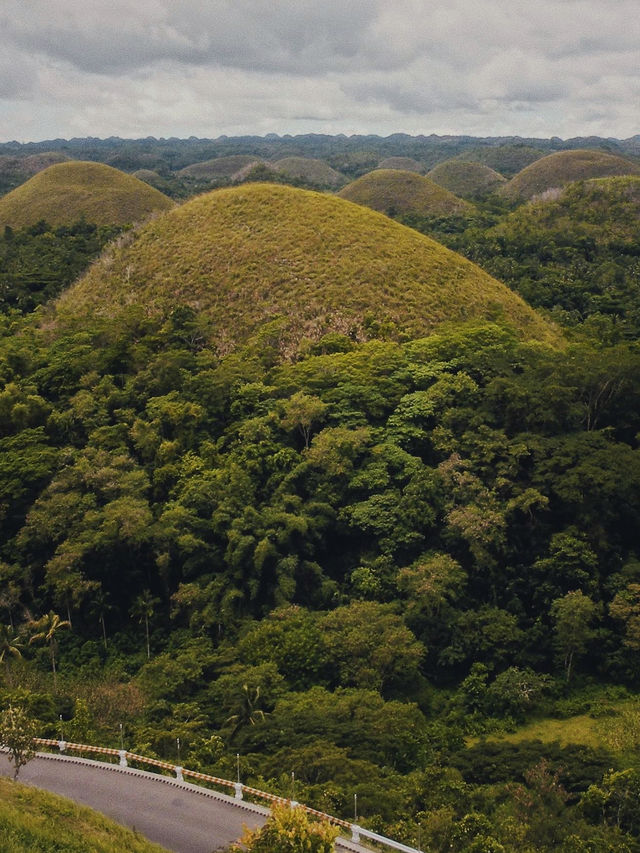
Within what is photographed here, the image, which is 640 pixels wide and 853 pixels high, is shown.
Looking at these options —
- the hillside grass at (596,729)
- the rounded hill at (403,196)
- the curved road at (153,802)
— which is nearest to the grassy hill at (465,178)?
the rounded hill at (403,196)

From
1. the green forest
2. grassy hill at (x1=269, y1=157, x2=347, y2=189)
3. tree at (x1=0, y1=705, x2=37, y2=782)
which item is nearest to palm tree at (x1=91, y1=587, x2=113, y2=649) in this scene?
the green forest

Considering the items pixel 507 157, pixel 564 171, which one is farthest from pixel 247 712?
pixel 507 157

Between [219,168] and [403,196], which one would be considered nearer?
[403,196]

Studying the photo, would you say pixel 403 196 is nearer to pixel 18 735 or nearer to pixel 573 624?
pixel 573 624

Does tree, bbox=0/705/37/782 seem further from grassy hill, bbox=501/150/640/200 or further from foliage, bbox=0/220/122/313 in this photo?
grassy hill, bbox=501/150/640/200

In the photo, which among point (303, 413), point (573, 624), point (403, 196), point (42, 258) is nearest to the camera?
point (573, 624)

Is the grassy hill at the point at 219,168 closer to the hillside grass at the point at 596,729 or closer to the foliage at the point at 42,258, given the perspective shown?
the foliage at the point at 42,258
